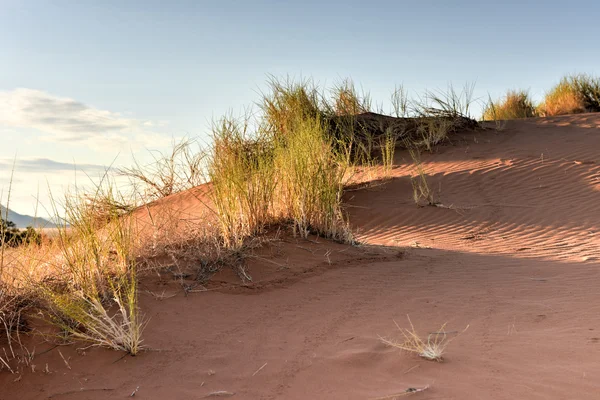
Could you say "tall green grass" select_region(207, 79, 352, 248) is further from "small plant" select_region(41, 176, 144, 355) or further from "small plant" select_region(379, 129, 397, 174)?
"small plant" select_region(379, 129, 397, 174)

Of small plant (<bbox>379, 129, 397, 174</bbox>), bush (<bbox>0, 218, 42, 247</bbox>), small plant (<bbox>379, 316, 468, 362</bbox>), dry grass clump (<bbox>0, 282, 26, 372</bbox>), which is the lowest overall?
small plant (<bbox>379, 316, 468, 362</bbox>)

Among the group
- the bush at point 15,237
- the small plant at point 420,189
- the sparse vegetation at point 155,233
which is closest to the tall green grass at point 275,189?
the sparse vegetation at point 155,233

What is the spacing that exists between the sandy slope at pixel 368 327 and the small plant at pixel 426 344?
0.06 m

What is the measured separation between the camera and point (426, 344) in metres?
3.39

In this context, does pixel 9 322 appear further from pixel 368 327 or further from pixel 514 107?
pixel 514 107

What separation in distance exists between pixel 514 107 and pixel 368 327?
16779 mm

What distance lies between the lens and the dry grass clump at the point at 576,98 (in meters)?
17.8

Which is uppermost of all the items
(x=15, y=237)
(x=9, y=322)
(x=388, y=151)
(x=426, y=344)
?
(x=388, y=151)

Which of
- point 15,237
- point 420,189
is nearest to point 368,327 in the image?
point 15,237

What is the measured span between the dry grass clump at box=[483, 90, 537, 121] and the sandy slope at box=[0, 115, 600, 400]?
36.3 ft

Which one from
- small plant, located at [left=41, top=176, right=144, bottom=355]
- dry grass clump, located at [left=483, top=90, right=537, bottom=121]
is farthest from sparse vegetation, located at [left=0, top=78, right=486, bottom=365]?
dry grass clump, located at [left=483, top=90, right=537, bottom=121]

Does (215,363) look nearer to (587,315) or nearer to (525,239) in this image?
(587,315)

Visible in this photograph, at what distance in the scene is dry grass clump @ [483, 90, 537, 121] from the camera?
1830 centimetres

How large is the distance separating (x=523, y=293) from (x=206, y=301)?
280 cm
